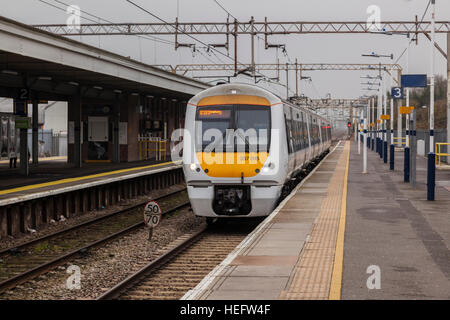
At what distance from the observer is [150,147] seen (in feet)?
117

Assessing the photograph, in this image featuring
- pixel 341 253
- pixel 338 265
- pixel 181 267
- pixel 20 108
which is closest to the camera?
pixel 338 265

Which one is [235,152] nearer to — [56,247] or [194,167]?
[194,167]

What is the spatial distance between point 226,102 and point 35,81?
11.9 metres

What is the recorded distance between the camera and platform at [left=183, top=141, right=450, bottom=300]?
24.6ft

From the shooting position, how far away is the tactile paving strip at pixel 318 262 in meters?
7.34

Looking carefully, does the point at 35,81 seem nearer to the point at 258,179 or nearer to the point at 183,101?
the point at 258,179

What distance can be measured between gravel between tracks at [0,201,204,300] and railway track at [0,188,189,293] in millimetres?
149

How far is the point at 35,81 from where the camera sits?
79.3ft

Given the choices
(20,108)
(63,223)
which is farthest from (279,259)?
(20,108)

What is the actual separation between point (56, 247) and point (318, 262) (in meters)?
6.67

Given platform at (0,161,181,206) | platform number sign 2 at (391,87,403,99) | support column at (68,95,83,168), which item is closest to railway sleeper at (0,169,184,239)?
platform at (0,161,181,206)
